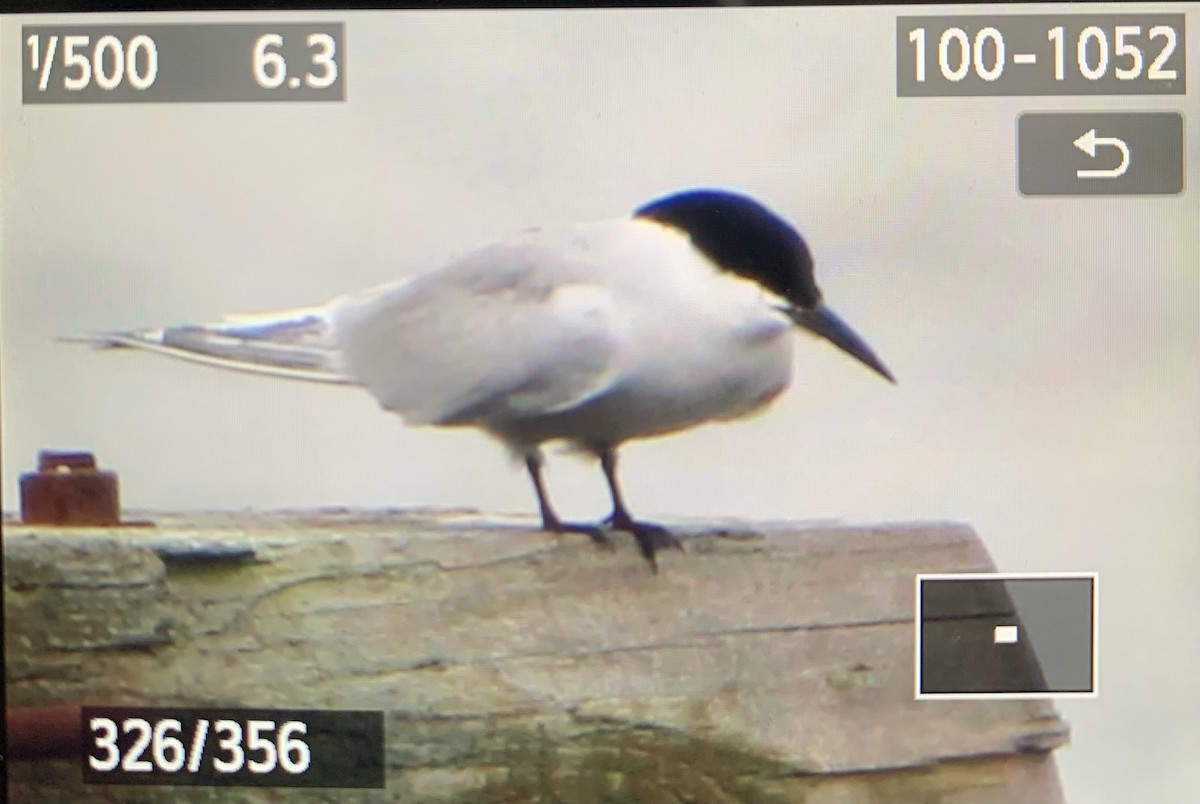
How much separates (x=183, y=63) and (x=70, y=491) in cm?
41

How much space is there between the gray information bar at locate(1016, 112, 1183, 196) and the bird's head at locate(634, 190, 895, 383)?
220 mm

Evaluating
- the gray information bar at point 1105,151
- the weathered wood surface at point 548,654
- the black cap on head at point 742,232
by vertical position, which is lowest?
the weathered wood surface at point 548,654

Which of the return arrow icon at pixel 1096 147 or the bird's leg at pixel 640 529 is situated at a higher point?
the return arrow icon at pixel 1096 147

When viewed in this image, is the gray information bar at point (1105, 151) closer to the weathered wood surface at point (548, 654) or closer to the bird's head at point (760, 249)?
the bird's head at point (760, 249)

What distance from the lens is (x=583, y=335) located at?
47.0 inches

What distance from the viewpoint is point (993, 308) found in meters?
1.21

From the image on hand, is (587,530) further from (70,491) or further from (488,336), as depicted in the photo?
(70,491)

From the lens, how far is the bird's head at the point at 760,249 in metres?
1.21

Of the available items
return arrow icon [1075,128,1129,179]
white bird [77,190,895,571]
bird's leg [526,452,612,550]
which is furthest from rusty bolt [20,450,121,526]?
return arrow icon [1075,128,1129,179]

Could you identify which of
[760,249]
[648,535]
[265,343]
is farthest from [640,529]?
[265,343]

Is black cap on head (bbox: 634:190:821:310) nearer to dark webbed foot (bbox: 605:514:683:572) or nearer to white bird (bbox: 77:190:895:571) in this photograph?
white bird (bbox: 77:190:895:571)

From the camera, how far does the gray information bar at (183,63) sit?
1.20 meters

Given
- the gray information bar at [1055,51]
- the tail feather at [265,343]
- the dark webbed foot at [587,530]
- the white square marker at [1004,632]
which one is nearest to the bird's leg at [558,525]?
the dark webbed foot at [587,530]

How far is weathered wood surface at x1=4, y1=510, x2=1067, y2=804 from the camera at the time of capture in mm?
1210
